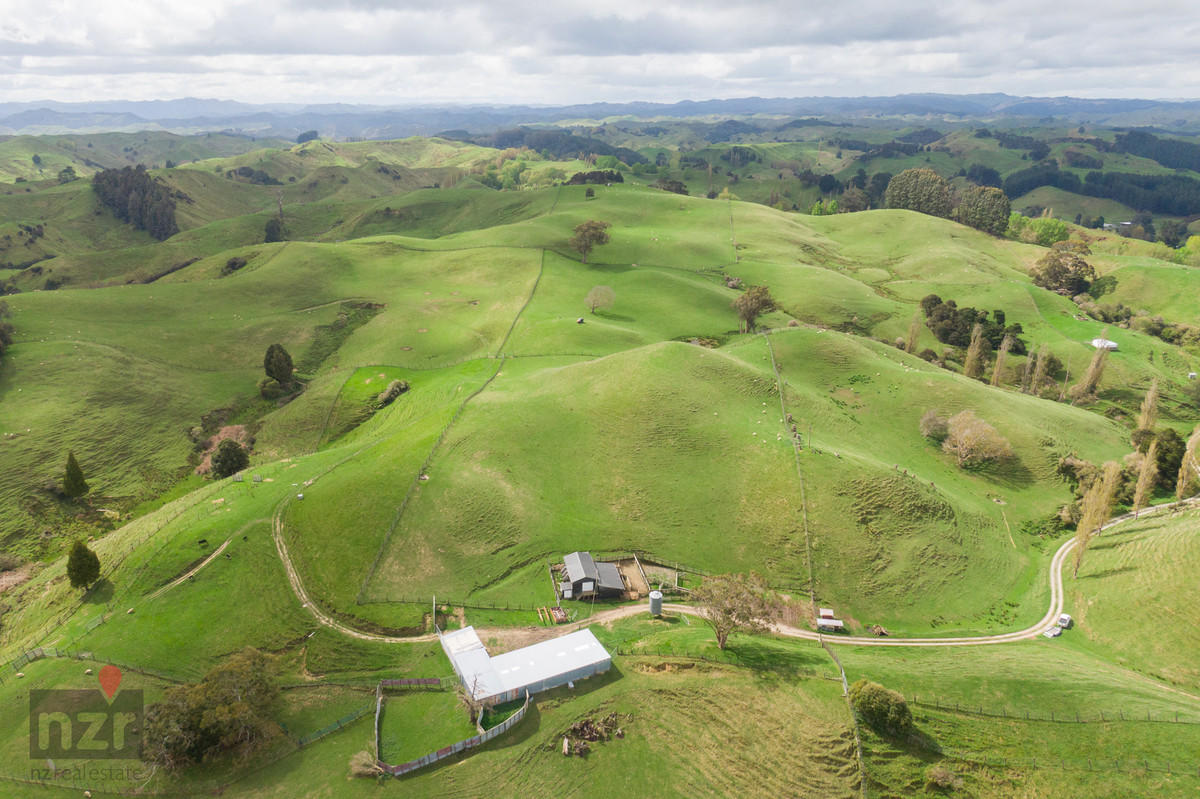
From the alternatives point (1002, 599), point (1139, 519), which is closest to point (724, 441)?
point (1002, 599)

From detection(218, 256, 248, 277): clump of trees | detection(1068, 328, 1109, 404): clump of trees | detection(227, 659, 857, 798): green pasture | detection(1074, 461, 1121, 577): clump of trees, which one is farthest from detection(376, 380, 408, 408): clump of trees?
detection(1068, 328, 1109, 404): clump of trees

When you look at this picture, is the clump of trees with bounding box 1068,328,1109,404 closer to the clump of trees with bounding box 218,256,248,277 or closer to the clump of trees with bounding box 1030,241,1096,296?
the clump of trees with bounding box 1030,241,1096,296

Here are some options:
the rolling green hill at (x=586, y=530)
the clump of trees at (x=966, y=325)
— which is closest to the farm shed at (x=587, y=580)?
the rolling green hill at (x=586, y=530)

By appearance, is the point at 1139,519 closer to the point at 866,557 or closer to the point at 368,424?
the point at 866,557

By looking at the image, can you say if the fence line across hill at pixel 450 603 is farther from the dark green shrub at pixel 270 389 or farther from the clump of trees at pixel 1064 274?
the clump of trees at pixel 1064 274

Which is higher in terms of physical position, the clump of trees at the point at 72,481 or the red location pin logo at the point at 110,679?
the red location pin logo at the point at 110,679

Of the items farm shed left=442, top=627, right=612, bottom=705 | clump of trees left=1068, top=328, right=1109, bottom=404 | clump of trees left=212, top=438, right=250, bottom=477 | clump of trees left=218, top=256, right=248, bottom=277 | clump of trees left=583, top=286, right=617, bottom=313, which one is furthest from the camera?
clump of trees left=218, top=256, right=248, bottom=277
